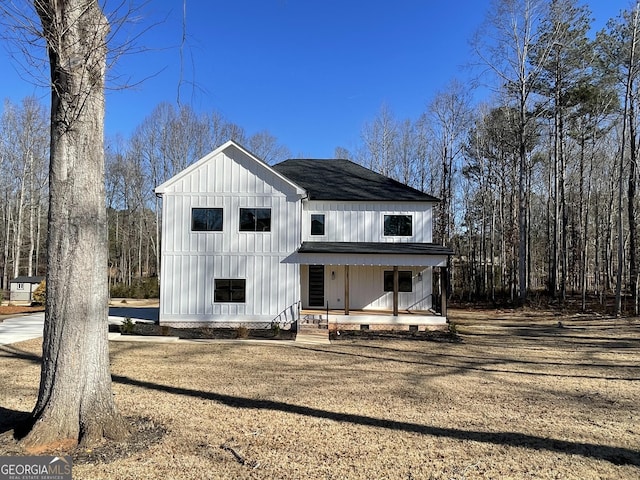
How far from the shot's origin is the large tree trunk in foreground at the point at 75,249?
3857 millimetres

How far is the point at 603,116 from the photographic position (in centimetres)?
2234

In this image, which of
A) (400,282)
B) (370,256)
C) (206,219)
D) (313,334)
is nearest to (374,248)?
(370,256)

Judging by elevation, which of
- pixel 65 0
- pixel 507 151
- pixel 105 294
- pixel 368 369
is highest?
pixel 507 151

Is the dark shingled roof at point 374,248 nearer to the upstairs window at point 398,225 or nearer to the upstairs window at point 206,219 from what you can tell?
the upstairs window at point 398,225

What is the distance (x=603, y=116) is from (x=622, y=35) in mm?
5177

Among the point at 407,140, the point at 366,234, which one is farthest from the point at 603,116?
the point at 366,234

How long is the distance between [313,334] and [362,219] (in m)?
5.57

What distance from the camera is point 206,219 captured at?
48.3ft

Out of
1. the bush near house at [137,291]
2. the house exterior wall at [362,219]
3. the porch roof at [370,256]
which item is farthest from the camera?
the bush near house at [137,291]

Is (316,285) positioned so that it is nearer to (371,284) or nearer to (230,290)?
(371,284)

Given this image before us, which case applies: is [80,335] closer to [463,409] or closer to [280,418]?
[280,418]

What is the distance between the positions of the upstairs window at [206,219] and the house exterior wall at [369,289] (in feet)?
13.1

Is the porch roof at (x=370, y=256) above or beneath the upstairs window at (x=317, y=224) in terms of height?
beneath

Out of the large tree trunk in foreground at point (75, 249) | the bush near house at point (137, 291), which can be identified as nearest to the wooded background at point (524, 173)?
the bush near house at point (137, 291)
